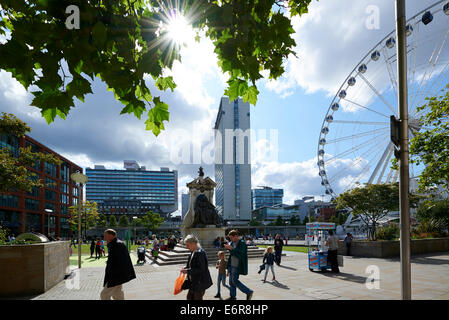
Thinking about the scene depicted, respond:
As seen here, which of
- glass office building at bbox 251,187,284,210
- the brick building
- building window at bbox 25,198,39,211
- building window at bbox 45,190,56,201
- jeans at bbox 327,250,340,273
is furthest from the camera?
glass office building at bbox 251,187,284,210

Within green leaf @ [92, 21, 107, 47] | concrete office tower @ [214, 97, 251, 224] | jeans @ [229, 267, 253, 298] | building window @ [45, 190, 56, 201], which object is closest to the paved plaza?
jeans @ [229, 267, 253, 298]

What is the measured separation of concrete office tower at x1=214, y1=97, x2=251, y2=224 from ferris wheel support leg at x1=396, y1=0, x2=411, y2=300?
12565 centimetres

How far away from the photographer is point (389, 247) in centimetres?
1911

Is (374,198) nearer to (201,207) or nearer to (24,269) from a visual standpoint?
(201,207)

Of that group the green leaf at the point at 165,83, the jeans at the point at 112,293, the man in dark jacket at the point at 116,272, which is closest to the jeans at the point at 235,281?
the man in dark jacket at the point at 116,272

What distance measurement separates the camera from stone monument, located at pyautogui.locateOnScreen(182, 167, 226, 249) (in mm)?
24969

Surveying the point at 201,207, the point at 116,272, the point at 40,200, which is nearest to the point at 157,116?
the point at 116,272

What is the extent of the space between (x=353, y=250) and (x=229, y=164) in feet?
387

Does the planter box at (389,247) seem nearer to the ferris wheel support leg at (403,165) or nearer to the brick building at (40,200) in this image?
the ferris wheel support leg at (403,165)

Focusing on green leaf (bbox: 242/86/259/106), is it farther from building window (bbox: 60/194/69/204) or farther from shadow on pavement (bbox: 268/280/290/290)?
building window (bbox: 60/194/69/204)

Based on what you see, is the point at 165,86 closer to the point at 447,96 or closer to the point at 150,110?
the point at 150,110

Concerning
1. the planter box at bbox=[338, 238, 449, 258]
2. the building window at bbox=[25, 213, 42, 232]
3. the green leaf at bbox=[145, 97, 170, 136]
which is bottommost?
the building window at bbox=[25, 213, 42, 232]

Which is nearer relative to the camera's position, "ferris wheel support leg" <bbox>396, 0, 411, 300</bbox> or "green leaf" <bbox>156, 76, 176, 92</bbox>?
"green leaf" <bbox>156, 76, 176, 92</bbox>

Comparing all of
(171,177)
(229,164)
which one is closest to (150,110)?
(229,164)
